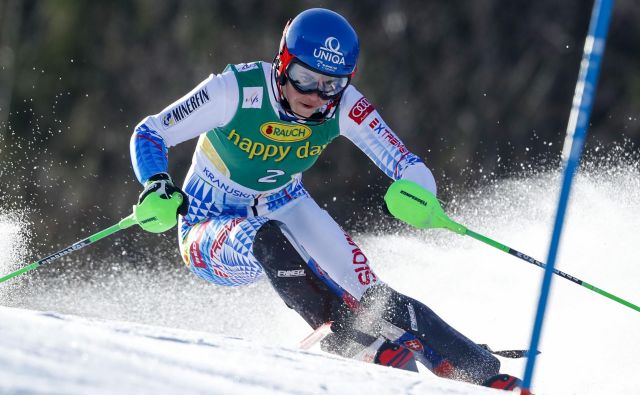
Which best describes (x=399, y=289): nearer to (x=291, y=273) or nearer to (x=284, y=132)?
(x=284, y=132)

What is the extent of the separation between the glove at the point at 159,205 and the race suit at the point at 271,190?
12cm

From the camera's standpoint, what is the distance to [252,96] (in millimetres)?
4117

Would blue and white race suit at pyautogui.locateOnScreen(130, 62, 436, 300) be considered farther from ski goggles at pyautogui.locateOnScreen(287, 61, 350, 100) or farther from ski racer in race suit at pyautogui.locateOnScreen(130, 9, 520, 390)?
ski goggles at pyautogui.locateOnScreen(287, 61, 350, 100)

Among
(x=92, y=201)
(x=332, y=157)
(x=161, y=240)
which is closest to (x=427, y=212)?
(x=161, y=240)

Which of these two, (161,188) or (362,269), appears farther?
(362,269)

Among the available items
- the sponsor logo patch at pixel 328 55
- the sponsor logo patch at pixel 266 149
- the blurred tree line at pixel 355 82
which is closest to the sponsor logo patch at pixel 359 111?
the sponsor logo patch at pixel 266 149

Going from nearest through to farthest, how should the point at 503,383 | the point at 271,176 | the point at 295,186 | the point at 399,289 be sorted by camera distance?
the point at 503,383, the point at 271,176, the point at 295,186, the point at 399,289

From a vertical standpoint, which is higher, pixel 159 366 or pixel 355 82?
pixel 355 82

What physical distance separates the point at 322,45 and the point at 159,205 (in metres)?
0.87

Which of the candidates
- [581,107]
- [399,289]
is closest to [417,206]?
[581,107]

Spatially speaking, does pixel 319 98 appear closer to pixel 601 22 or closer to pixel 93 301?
pixel 601 22

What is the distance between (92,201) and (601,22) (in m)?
14.8

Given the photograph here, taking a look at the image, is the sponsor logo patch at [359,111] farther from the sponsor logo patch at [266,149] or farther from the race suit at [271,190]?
the sponsor logo patch at [266,149]

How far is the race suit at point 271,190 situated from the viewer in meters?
3.58
